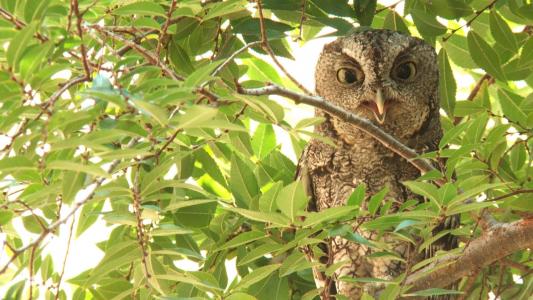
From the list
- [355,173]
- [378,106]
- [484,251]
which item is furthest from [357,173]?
[484,251]

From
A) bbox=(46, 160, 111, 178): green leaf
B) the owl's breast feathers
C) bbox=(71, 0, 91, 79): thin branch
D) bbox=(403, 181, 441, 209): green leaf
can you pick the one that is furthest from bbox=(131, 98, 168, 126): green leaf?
the owl's breast feathers

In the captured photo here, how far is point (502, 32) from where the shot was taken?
215 centimetres

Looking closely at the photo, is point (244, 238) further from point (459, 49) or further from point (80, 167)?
point (459, 49)

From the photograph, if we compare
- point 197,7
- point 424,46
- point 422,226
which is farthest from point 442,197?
point 424,46

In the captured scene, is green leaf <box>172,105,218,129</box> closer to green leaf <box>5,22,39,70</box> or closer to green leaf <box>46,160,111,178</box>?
green leaf <box>46,160,111,178</box>

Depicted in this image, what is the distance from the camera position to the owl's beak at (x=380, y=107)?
8.22ft

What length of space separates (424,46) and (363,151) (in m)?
0.40

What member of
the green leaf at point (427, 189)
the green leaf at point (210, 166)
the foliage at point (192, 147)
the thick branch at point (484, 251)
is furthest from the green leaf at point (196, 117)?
the green leaf at point (210, 166)

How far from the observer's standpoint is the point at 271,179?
238 centimetres

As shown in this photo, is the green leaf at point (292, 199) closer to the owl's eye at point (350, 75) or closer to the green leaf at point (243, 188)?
the green leaf at point (243, 188)

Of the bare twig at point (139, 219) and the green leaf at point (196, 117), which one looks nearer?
the green leaf at point (196, 117)

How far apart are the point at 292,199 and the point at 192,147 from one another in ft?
1.39

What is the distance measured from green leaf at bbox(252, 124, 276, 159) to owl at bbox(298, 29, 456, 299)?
208mm

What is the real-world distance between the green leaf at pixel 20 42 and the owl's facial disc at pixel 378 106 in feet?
4.68
